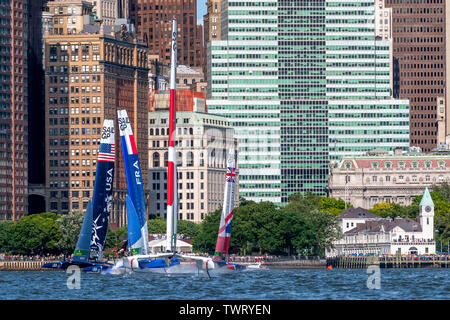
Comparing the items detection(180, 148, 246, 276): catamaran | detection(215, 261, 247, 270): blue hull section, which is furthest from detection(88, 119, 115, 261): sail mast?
detection(215, 261, 247, 270): blue hull section

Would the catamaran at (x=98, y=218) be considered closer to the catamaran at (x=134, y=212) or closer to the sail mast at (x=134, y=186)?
the sail mast at (x=134, y=186)

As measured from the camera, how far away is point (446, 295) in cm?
11625

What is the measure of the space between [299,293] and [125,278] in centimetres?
4008

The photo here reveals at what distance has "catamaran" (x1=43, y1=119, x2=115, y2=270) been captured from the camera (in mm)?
174125

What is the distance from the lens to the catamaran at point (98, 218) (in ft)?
571

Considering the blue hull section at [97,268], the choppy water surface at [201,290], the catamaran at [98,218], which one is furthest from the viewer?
the catamaran at [98,218]

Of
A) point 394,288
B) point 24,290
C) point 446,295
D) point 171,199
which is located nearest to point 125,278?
point 171,199

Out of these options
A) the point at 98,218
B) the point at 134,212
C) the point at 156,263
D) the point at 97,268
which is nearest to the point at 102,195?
the point at 98,218

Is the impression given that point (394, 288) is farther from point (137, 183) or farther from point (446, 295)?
point (137, 183)

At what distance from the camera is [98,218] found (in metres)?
180

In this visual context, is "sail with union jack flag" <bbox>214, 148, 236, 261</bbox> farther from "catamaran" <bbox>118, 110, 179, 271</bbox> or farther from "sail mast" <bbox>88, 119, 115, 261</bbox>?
"sail mast" <bbox>88, 119, 115, 261</bbox>

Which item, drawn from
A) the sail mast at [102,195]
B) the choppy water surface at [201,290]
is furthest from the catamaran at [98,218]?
the choppy water surface at [201,290]

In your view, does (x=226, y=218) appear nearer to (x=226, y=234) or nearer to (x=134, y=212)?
(x=226, y=234)
